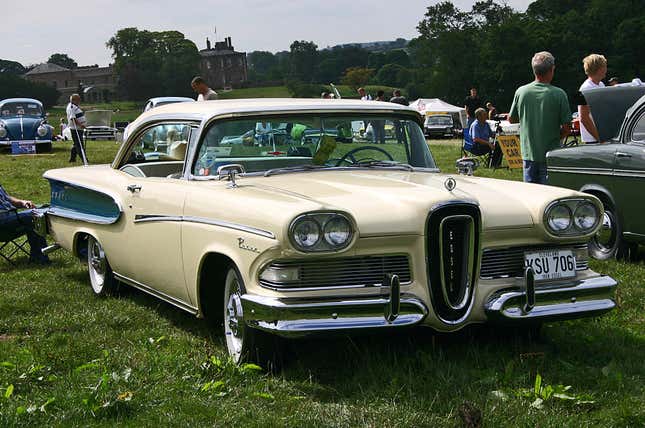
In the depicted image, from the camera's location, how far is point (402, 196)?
4.93m

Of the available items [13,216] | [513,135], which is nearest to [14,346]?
[13,216]

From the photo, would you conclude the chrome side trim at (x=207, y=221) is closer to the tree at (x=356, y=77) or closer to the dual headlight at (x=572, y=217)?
the dual headlight at (x=572, y=217)

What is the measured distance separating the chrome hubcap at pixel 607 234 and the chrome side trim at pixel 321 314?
394cm

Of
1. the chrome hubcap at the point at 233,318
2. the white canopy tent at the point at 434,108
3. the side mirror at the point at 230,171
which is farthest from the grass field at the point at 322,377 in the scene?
the white canopy tent at the point at 434,108

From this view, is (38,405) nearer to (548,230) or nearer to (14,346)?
(14,346)

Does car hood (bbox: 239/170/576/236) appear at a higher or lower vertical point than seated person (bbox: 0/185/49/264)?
higher

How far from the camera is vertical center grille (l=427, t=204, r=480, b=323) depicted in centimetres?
475

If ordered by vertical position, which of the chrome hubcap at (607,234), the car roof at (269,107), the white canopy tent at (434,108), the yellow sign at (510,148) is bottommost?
the white canopy tent at (434,108)

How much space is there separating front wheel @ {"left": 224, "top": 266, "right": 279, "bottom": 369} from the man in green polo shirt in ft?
13.0

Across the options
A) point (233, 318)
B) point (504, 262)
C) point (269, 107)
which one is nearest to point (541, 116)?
point (269, 107)

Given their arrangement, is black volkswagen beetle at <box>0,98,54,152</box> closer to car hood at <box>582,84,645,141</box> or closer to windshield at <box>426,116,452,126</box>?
car hood at <box>582,84,645,141</box>

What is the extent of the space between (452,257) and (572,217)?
81 cm

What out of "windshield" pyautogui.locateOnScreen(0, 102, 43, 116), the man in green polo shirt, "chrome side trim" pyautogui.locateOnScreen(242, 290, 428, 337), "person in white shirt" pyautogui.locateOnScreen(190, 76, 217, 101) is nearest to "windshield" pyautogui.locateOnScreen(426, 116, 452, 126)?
"windshield" pyautogui.locateOnScreen(0, 102, 43, 116)

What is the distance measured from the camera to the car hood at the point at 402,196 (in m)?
4.70
